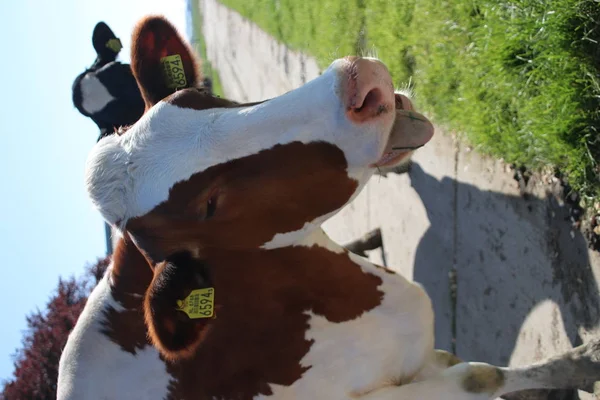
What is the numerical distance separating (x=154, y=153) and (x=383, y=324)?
127 centimetres

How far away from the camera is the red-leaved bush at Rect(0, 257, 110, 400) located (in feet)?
16.0

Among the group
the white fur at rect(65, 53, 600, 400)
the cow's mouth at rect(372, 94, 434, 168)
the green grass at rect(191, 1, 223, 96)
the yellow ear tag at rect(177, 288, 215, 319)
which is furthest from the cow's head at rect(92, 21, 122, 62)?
the green grass at rect(191, 1, 223, 96)

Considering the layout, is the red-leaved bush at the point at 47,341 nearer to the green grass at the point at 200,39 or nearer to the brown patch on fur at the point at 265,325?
the brown patch on fur at the point at 265,325

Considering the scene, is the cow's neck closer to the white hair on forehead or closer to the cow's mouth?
the white hair on forehead

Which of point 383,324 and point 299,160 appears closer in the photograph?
point 299,160

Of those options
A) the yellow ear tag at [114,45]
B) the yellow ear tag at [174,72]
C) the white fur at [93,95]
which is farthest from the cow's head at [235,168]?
the yellow ear tag at [114,45]

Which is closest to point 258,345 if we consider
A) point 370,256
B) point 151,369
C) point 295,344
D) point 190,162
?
point 295,344

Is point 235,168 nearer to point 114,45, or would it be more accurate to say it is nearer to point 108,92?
point 108,92

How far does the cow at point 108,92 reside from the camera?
Result: 4.39 meters

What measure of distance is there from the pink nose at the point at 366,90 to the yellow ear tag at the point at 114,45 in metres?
3.32

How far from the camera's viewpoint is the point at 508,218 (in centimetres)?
312

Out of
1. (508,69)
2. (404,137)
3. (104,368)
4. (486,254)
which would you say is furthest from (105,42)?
(404,137)

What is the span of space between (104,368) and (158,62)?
4.54ft

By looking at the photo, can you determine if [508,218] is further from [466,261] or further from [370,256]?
[370,256]
